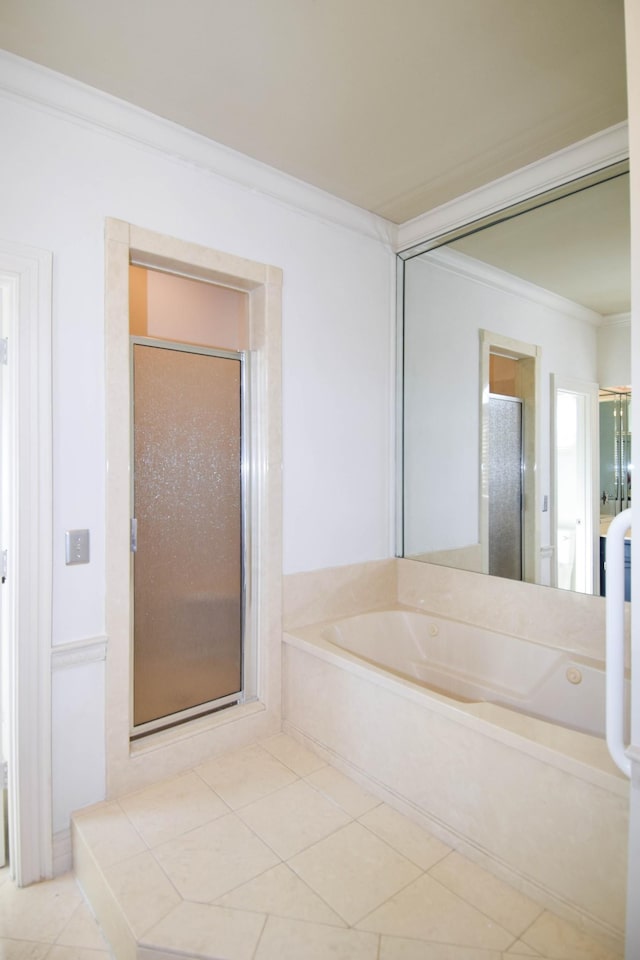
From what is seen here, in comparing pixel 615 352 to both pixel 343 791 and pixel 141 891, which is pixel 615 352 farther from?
pixel 141 891

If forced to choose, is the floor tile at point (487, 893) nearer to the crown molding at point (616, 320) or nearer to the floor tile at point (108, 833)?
the floor tile at point (108, 833)

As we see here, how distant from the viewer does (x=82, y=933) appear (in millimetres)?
1568

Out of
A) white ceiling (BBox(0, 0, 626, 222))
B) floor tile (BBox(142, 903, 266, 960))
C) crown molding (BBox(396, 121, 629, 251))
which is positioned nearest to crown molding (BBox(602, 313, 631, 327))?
crown molding (BBox(396, 121, 629, 251))

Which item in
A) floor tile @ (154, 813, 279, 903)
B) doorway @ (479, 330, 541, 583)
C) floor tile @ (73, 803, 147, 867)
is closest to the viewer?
floor tile @ (154, 813, 279, 903)

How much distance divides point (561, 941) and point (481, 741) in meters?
0.49

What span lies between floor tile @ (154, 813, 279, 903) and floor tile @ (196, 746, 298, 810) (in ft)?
0.48

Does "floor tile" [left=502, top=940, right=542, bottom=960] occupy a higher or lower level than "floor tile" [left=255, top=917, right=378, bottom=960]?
lower

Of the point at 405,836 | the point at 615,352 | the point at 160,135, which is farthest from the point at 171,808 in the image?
the point at 160,135

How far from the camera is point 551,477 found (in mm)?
2365

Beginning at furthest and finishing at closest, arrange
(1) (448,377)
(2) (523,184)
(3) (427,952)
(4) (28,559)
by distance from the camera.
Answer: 1. (1) (448,377)
2. (2) (523,184)
3. (4) (28,559)
4. (3) (427,952)

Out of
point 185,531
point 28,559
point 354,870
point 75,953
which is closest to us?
point 75,953

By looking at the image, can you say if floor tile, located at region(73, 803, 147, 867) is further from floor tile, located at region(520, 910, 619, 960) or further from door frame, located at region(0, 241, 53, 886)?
floor tile, located at region(520, 910, 619, 960)

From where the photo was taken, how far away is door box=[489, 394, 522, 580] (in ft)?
8.25

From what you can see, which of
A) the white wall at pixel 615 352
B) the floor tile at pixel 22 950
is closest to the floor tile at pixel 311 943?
Result: the floor tile at pixel 22 950
